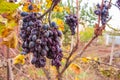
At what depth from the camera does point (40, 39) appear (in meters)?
1.00

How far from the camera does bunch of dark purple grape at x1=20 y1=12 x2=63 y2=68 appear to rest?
989 mm

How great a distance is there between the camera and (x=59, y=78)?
1.18 m

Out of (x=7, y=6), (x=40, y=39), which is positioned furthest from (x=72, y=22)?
(x=7, y=6)

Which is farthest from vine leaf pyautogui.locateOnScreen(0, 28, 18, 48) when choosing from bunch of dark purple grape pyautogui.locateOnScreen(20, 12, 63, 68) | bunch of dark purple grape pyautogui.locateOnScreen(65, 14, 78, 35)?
bunch of dark purple grape pyautogui.locateOnScreen(65, 14, 78, 35)

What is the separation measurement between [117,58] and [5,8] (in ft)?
17.7

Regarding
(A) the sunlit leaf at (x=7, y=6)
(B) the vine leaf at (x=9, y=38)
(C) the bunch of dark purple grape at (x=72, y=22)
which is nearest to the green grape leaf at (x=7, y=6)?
(A) the sunlit leaf at (x=7, y=6)

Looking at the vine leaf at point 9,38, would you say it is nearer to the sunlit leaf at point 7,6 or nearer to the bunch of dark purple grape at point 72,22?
the sunlit leaf at point 7,6

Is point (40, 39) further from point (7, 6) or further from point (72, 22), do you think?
point (72, 22)

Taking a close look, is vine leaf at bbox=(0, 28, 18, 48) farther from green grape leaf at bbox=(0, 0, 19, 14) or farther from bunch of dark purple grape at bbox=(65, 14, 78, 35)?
bunch of dark purple grape at bbox=(65, 14, 78, 35)

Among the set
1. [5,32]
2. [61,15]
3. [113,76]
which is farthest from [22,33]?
[61,15]

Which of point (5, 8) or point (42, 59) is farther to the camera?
point (42, 59)

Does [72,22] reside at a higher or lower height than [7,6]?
lower

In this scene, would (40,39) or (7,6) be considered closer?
(7,6)

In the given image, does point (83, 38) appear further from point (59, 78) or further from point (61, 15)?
point (59, 78)
